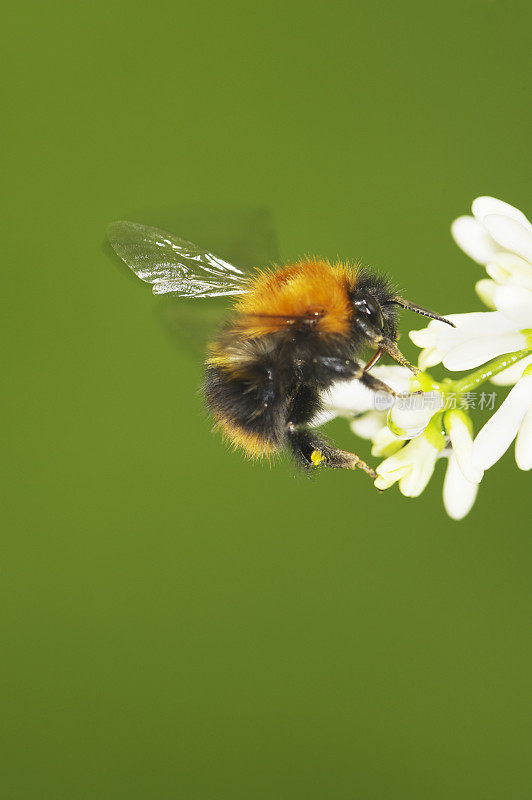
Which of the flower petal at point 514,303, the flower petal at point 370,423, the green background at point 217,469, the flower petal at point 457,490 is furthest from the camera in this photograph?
the green background at point 217,469

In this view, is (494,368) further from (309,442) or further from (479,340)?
(309,442)

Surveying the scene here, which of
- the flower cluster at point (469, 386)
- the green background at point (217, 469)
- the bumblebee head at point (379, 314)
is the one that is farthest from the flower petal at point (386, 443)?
the green background at point (217, 469)

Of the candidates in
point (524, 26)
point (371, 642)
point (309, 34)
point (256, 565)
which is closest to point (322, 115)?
point (309, 34)

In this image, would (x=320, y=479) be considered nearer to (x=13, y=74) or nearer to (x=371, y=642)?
(x=371, y=642)

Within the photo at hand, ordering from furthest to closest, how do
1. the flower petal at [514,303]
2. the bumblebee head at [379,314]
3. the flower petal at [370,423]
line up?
the flower petal at [370,423]
the bumblebee head at [379,314]
the flower petal at [514,303]

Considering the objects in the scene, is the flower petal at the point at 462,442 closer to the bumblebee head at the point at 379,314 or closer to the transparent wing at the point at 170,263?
the bumblebee head at the point at 379,314
